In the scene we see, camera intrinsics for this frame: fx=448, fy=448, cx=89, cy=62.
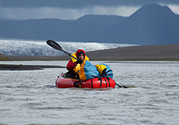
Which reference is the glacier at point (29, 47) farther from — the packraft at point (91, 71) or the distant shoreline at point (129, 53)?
the packraft at point (91, 71)

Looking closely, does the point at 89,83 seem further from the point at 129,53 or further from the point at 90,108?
the point at 129,53

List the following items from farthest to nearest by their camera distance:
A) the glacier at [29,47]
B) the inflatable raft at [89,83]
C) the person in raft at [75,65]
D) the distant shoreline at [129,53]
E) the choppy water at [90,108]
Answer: the glacier at [29,47] < the distant shoreline at [129,53] < the person in raft at [75,65] < the inflatable raft at [89,83] < the choppy water at [90,108]

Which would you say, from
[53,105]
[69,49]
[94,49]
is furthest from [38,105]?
[94,49]

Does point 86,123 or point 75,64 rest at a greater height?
point 75,64

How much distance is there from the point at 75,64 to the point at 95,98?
318 centimetres

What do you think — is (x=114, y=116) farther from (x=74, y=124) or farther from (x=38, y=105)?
(x=38, y=105)

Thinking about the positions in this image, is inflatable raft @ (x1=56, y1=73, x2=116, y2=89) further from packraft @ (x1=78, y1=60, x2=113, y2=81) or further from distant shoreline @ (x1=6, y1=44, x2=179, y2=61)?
distant shoreline @ (x1=6, y1=44, x2=179, y2=61)

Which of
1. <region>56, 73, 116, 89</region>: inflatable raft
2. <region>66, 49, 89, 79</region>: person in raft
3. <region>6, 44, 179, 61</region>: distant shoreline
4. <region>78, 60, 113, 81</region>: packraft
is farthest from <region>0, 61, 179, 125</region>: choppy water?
<region>6, 44, 179, 61</region>: distant shoreline

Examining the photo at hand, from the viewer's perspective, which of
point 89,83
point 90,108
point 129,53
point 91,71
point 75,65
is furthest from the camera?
point 129,53

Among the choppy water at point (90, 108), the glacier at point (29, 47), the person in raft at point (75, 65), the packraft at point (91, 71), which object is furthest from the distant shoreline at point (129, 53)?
the choppy water at point (90, 108)

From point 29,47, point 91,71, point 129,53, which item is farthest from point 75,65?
point 29,47

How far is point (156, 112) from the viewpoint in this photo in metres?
8.00

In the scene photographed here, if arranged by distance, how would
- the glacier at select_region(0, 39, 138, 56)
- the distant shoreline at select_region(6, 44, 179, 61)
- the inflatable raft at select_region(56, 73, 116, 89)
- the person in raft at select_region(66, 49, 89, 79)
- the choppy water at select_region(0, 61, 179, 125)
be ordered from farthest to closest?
the glacier at select_region(0, 39, 138, 56) < the distant shoreline at select_region(6, 44, 179, 61) < the person in raft at select_region(66, 49, 89, 79) < the inflatable raft at select_region(56, 73, 116, 89) < the choppy water at select_region(0, 61, 179, 125)

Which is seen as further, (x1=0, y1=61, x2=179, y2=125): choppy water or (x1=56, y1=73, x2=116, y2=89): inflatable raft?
(x1=56, y1=73, x2=116, y2=89): inflatable raft
